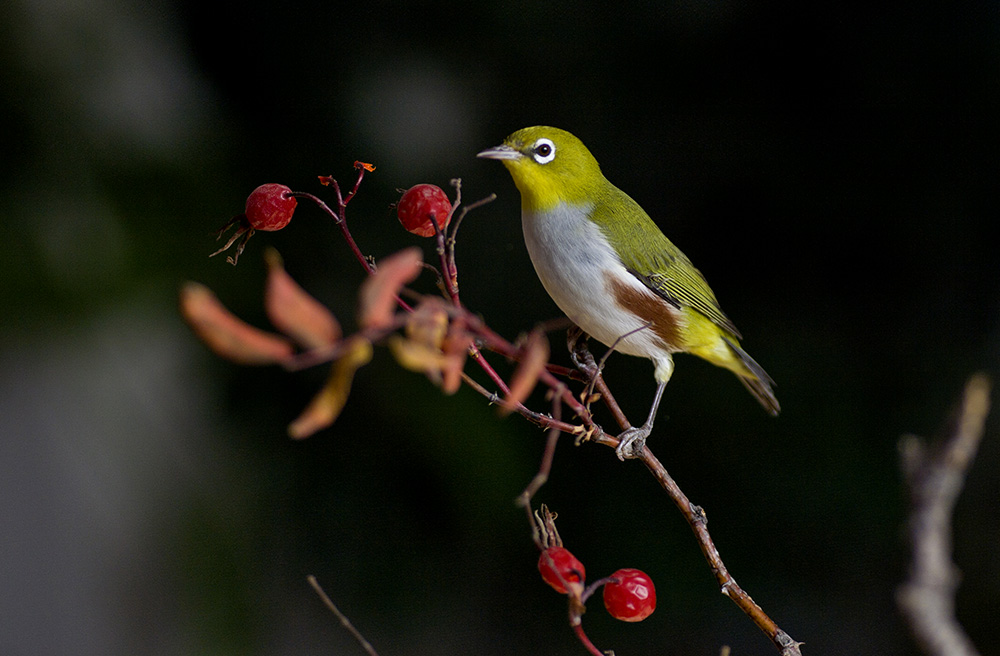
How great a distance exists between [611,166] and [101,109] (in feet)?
1.97

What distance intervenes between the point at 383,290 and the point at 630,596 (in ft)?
0.65

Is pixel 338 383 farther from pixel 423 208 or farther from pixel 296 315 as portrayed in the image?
pixel 423 208

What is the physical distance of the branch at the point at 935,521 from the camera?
0.36ft

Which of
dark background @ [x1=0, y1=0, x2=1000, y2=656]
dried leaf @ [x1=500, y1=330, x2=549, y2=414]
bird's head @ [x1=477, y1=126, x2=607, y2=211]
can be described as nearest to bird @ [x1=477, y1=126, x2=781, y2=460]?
bird's head @ [x1=477, y1=126, x2=607, y2=211]

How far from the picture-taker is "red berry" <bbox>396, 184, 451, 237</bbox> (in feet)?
1.07

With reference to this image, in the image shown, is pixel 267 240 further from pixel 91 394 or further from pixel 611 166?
pixel 611 166

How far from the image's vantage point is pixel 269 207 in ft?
1.07

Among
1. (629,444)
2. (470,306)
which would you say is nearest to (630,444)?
(629,444)

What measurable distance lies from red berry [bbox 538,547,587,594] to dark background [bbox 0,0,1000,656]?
23.8 inches

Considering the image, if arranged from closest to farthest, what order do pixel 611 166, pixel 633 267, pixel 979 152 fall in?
pixel 633 267, pixel 979 152, pixel 611 166

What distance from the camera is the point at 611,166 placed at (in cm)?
92

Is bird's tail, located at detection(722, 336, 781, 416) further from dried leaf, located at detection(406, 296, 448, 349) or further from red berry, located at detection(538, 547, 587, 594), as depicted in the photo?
dried leaf, located at detection(406, 296, 448, 349)

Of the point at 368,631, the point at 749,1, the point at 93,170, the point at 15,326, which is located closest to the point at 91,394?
the point at 15,326

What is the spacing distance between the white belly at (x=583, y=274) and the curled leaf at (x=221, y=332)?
28cm
